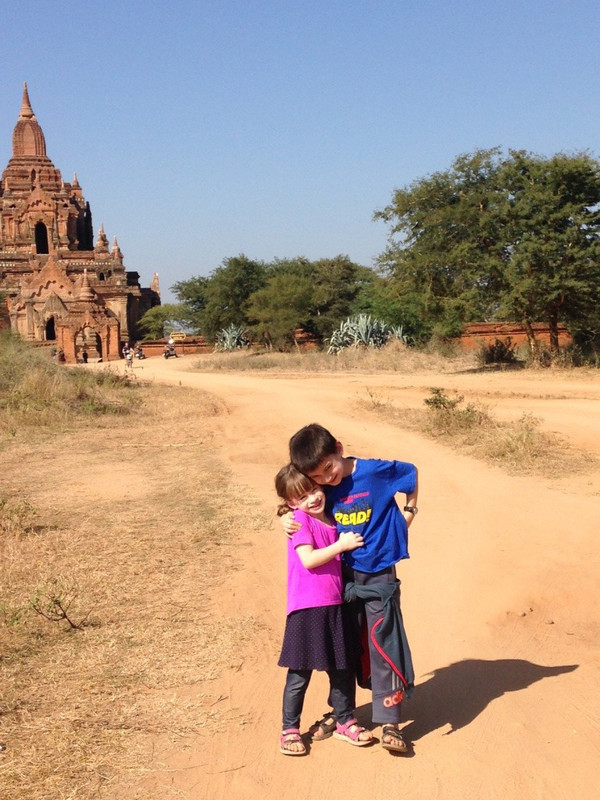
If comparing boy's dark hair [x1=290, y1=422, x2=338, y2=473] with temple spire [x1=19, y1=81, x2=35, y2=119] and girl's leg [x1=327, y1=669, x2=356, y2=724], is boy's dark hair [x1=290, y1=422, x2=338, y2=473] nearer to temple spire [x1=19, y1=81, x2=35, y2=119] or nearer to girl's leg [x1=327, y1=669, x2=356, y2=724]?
girl's leg [x1=327, y1=669, x2=356, y2=724]

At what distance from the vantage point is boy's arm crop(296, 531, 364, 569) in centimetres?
362

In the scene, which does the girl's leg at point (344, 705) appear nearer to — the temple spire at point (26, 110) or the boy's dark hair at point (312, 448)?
the boy's dark hair at point (312, 448)

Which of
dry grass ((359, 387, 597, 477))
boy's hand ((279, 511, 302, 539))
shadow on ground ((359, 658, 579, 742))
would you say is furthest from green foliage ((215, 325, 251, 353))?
boy's hand ((279, 511, 302, 539))

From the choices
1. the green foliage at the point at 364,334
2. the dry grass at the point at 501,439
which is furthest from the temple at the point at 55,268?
the dry grass at the point at 501,439

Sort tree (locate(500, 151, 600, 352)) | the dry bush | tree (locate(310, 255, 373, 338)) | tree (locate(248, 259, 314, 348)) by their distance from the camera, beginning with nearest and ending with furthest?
the dry bush → tree (locate(500, 151, 600, 352)) → tree (locate(248, 259, 314, 348)) → tree (locate(310, 255, 373, 338))

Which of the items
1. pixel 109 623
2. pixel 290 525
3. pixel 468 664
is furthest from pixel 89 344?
pixel 290 525

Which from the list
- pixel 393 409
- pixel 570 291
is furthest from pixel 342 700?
pixel 570 291

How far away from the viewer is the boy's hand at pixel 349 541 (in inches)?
142

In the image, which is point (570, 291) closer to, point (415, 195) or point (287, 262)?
point (415, 195)

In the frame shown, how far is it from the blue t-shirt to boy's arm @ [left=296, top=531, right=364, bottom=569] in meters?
0.06

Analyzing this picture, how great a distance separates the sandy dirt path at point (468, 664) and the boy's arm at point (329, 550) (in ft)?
2.44

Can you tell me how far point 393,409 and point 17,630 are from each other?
10324 mm

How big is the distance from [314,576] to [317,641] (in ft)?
0.80

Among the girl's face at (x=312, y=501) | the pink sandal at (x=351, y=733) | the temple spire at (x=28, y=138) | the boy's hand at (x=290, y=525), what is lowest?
the pink sandal at (x=351, y=733)
